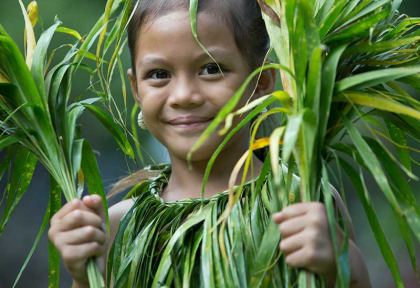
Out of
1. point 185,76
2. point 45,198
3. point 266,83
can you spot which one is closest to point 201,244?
point 185,76

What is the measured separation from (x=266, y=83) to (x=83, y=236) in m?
0.68

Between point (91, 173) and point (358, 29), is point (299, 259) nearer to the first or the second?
point (358, 29)

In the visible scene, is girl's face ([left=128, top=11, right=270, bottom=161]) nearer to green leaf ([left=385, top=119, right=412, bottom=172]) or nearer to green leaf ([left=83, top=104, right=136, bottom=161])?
green leaf ([left=83, top=104, right=136, bottom=161])

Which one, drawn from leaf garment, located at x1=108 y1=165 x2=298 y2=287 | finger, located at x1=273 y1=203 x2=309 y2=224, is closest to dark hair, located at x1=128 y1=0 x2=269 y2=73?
leaf garment, located at x1=108 y1=165 x2=298 y2=287

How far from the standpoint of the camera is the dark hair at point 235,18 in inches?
77.0

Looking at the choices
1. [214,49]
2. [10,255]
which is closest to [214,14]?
[214,49]

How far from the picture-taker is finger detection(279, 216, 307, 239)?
150 centimetres

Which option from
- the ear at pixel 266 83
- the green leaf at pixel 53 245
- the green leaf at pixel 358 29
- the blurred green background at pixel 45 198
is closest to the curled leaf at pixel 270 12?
the green leaf at pixel 358 29

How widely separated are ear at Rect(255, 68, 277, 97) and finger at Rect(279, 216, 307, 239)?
65 cm

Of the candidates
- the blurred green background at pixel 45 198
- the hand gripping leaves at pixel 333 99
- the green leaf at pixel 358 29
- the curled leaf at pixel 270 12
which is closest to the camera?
the hand gripping leaves at pixel 333 99

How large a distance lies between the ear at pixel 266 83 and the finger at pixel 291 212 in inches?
24.8

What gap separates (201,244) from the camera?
1843mm

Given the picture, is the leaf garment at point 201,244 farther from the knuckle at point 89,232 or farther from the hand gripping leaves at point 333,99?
the knuckle at point 89,232

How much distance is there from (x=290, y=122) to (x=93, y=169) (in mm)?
596
